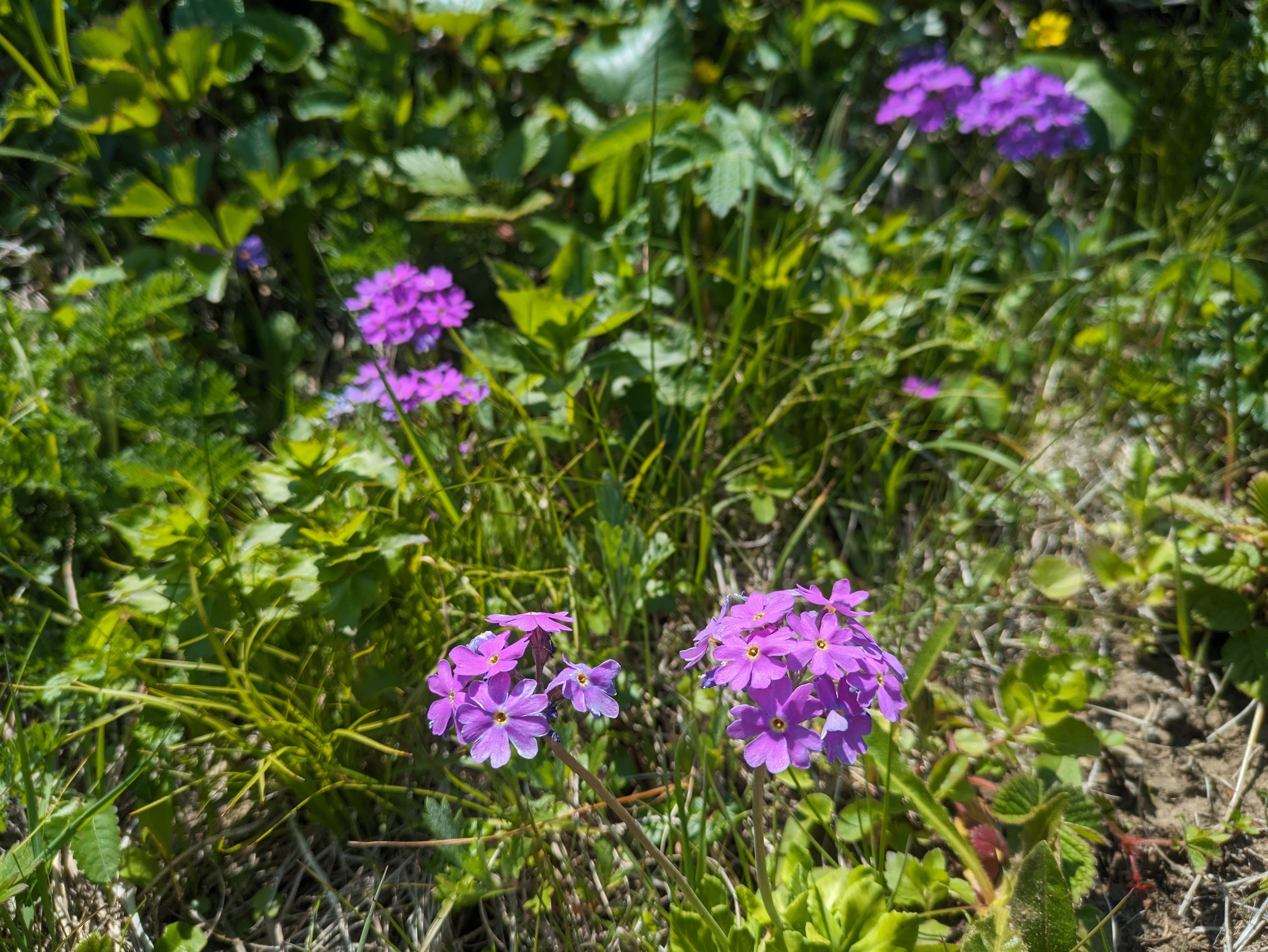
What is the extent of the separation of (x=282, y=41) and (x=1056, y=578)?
305 cm

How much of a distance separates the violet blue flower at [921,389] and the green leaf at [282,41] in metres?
2.33

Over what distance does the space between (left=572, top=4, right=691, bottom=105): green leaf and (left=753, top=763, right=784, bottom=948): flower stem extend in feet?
7.93

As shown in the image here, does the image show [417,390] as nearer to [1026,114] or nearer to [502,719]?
[502,719]

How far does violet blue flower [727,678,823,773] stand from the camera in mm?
1182

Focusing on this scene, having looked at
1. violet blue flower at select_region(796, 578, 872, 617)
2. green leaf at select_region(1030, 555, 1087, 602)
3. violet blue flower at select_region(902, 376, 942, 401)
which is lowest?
green leaf at select_region(1030, 555, 1087, 602)

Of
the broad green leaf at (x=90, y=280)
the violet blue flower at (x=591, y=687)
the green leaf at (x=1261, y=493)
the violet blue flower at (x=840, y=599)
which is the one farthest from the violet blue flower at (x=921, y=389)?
the broad green leaf at (x=90, y=280)

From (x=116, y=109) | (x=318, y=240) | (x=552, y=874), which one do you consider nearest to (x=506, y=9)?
(x=318, y=240)

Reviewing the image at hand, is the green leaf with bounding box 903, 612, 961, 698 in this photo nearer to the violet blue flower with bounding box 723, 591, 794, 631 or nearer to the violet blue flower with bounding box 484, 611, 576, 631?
the violet blue flower with bounding box 723, 591, 794, 631

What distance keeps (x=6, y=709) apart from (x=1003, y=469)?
2.75m

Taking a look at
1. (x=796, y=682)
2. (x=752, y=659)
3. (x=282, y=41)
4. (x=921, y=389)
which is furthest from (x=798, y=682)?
(x=282, y=41)

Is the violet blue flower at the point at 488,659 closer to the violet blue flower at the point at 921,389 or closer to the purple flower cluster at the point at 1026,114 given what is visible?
the violet blue flower at the point at 921,389

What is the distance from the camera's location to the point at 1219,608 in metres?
2.03

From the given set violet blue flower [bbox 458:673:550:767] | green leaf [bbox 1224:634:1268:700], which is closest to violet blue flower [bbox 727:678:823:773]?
violet blue flower [bbox 458:673:550:767]

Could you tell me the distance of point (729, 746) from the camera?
1934 millimetres
